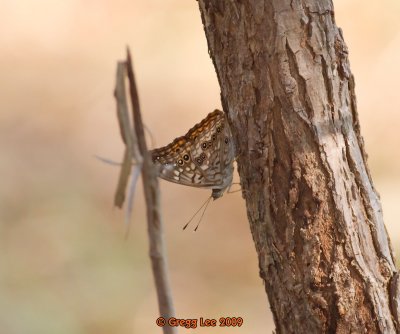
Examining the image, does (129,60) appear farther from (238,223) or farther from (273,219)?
(238,223)

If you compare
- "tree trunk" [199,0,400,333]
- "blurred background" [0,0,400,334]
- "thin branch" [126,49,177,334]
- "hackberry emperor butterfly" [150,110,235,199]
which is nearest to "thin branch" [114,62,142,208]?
"thin branch" [126,49,177,334]

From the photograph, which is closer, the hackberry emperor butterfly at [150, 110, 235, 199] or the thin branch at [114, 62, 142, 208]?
the thin branch at [114, 62, 142, 208]

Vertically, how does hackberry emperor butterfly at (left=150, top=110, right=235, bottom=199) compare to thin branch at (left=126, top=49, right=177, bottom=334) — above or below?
above

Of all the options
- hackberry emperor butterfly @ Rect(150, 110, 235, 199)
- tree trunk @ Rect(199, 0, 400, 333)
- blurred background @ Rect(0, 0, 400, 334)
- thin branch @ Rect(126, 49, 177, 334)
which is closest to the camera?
thin branch @ Rect(126, 49, 177, 334)

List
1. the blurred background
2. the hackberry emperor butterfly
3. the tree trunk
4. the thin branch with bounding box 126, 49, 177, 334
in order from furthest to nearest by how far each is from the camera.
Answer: the blurred background, the hackberry emperor butterfly, the tree trunk, the thin branch with bounding box 126, 49, 177, 334

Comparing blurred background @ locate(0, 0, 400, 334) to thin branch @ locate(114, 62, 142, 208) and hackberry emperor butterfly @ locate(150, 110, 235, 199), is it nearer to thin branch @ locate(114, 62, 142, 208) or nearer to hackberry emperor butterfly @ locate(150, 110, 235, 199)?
hackberry emperor butterfly @ locate(150, 110, 235, 199)

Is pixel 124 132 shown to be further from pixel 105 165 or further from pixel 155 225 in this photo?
pixel 105 165

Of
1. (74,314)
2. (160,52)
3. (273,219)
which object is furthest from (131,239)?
(273,219)

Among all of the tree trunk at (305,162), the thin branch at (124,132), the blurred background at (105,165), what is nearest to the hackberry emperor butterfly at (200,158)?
the tree trunk at (305,162)

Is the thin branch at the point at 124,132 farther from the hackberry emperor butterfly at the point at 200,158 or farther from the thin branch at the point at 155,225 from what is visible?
the hackberry emperor butterfly at the point at 200,158
